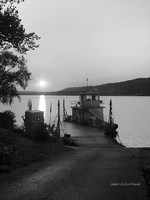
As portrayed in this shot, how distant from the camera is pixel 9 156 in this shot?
16688 millimetres

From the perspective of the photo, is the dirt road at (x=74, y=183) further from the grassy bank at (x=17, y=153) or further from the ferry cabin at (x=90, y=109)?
the ferry cabin at (x=90, y=109)

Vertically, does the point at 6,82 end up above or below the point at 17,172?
above

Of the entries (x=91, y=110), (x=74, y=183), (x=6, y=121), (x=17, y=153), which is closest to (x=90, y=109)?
(x=91, y=110)

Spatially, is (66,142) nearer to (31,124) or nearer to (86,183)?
(31,124)

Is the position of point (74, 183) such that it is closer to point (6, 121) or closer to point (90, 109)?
point (6, 121)

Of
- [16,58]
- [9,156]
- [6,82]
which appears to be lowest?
[9,156]

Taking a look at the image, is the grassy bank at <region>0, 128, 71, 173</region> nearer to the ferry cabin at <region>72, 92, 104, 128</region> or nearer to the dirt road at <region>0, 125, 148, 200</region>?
the dirt road at <region>0, 125, 148, 200</region>

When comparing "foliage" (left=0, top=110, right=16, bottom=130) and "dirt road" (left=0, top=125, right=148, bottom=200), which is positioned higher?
"foliage" (left=0, top=110, right=16, bottom=130)

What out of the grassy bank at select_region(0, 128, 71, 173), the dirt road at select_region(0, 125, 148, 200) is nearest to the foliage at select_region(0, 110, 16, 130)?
the grassy bank at select_region(0, 128, 71, 173)

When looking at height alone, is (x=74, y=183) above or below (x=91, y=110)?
below

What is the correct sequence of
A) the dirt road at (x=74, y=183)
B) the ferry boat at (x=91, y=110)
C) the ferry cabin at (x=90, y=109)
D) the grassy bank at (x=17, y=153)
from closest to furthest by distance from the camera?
the dirt road at (x=74, y=183), the grassy bank at (x=17, y=153), the ferry boat at (x=91, y=110), the ferry cabin at (x=90, y=109)

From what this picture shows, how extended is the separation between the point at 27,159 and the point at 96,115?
4405 centimetres

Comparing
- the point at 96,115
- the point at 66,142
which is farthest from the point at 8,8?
the point at 96,115

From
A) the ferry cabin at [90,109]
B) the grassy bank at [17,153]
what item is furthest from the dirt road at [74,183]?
the ferry cabin at [90,109]
